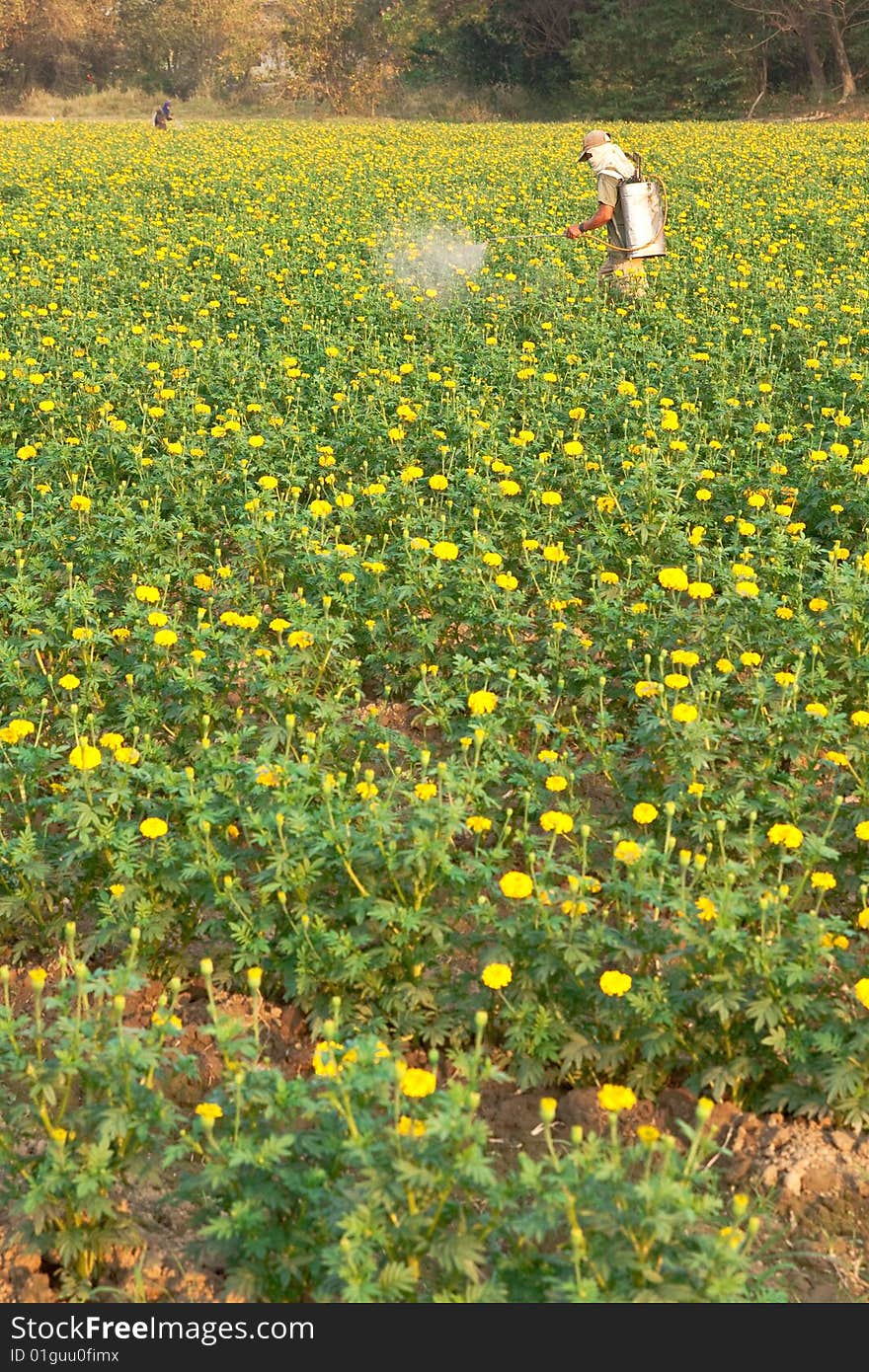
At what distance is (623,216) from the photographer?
962cm

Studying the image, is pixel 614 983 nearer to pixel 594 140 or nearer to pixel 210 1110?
pixel 210 1110

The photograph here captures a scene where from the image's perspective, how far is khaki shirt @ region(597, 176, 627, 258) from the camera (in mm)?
9359

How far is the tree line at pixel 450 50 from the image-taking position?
34500 millimetres

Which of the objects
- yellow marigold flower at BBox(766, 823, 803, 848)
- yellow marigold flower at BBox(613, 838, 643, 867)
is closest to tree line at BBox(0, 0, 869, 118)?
yellow marigold flower at BBox(766, 823, 803, 848)

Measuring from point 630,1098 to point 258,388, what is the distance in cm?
589

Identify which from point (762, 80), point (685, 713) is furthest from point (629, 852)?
point (762, 80)

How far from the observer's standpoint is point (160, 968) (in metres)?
3.62

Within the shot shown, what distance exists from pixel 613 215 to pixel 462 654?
20.1ft

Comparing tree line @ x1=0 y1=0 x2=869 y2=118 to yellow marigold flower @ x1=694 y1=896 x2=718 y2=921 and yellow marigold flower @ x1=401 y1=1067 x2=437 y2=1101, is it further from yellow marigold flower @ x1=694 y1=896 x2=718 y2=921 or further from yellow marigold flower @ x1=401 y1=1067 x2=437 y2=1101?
yellow marigold flower @ x1=401 y1=1067 x2=437 y2=1101

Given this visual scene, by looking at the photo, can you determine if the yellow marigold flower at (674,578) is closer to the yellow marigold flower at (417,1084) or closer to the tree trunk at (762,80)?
the yellow marigold flower at (417,1084)

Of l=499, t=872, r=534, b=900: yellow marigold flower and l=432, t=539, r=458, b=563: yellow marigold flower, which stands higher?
l=432, t=539, r=458, b=563: yellow marigold flower

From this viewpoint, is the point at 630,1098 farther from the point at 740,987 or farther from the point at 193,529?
the point at 193,529

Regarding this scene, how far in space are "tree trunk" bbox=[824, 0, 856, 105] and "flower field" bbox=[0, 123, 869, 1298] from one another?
85.5 ft
